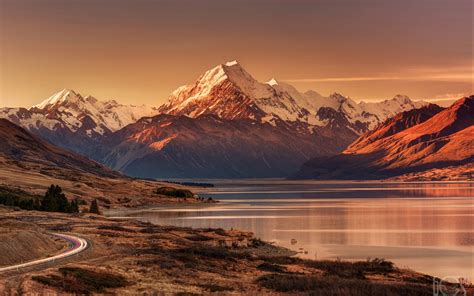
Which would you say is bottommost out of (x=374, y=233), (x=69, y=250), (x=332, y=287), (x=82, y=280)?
(x=332, y=287)

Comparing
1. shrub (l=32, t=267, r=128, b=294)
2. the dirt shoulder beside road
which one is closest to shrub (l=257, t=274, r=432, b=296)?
the dirt shoulder beside road

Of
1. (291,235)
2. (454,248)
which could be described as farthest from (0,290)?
(291,235)

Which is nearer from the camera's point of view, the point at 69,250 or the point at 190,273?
the point at 190,273

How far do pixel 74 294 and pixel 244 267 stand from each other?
23492 millimetres

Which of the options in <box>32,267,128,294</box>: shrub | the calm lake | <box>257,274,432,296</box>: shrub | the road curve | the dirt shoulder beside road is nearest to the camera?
<box>32,267,128,294</box>: shrub

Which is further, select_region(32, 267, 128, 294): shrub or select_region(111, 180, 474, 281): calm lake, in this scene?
A: select_region(111, 180, 474, 281): calm lake

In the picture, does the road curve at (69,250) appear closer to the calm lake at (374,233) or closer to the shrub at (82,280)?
the shrub at (82,280)

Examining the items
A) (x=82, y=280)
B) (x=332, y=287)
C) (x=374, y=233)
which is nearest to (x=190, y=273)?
(x=82, y=280)

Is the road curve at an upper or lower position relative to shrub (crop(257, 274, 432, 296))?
upper

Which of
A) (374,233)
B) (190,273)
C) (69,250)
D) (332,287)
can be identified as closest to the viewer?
(332,287)

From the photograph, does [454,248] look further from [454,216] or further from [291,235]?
[454,216]

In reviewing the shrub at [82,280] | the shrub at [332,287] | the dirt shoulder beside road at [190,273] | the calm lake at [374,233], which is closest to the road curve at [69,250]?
the dirt shoulder beside road at [190,273]

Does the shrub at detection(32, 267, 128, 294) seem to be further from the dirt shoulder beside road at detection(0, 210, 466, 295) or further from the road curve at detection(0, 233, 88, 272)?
the road curve at detection(0, 233, 88, 272)

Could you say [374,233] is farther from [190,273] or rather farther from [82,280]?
[82,280]
